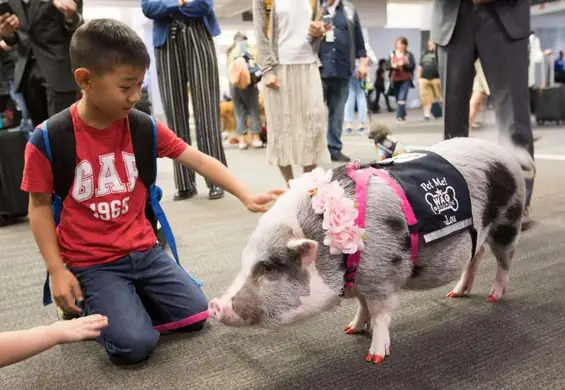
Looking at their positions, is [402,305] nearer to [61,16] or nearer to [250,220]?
[250,220]

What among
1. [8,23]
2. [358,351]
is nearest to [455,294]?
[358,351]

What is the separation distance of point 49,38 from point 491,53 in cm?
206

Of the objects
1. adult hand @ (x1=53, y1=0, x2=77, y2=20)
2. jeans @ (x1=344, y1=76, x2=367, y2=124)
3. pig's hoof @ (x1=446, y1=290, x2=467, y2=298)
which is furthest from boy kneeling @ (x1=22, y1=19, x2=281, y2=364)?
jeans @ (x1=344, y1=76, x2=367, y2=124)

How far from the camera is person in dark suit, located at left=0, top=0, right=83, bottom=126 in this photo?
2.59 metres

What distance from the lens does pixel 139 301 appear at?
5.07ft

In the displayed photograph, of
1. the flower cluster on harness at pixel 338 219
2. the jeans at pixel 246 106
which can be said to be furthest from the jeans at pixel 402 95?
the flower cluster on harness at pixel 338 219

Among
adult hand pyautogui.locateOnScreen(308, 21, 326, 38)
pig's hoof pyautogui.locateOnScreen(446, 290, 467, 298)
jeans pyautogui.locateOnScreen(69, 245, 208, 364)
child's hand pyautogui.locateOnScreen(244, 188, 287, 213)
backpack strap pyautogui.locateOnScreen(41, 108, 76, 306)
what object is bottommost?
pig's hoof pyautogui.locateOnScreen(446, 290, 467, 298)

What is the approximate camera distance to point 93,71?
1.33 meters

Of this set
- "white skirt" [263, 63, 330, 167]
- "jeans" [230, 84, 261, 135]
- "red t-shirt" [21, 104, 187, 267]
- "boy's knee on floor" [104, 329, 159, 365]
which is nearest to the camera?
"boy's knee on floor" [104, 329, 159, 365]

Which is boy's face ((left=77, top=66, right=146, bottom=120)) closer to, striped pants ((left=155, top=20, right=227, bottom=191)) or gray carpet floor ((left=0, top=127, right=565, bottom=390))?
gray carpet floor ((left=0, top=127, right=565, bottom=390))

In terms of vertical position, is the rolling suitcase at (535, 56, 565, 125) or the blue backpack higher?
the blue backpack

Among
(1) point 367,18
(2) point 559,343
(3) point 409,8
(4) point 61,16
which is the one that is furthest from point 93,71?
(3) point 409,8

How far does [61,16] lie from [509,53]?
81.8 inches

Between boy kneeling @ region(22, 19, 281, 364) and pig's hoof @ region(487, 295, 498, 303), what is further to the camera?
pig's hoof @ region(487, 295, 498, 303)
